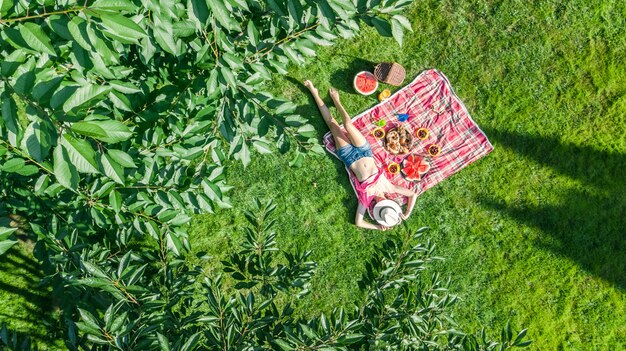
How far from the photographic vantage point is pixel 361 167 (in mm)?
6246

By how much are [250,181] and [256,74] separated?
3488mm

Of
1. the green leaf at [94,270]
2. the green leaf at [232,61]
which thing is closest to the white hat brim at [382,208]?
the green leaf at [232,61]

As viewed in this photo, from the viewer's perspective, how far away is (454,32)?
6645 millimetres

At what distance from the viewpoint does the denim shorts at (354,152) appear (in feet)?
20.6

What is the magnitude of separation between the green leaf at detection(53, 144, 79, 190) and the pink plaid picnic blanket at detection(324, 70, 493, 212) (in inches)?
200

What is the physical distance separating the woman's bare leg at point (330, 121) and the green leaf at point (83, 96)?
15.0 feet

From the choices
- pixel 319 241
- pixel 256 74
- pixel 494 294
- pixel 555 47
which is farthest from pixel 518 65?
pixel 256 74

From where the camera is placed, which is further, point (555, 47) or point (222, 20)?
point (555, 47)

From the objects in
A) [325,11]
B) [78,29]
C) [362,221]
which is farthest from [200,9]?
[362,221]

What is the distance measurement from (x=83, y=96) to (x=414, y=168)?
5.14m

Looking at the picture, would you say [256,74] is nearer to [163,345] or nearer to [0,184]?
[163,345]

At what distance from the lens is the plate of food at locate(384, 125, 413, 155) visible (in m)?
6.42

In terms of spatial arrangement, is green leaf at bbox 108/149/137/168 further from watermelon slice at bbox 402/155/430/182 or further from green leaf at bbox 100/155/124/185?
watermelon slice at bbox 402/155/430/182

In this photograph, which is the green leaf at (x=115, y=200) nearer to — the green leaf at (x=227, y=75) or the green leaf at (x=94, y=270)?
the green leaf at (x=94, y=270)
